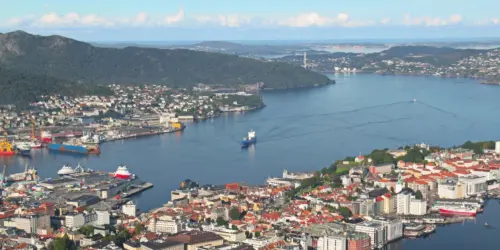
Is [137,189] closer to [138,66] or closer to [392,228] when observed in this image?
[392,228]

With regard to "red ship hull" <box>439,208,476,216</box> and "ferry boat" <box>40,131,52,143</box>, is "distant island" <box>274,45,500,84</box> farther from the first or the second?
"red ship hull" <box>439,208,476,216</box>

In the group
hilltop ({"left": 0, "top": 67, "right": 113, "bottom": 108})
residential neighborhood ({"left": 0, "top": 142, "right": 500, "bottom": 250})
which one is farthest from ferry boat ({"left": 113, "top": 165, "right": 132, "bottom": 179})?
hilltop ({"left": 0, "top": 67, "right": 113, "bottom": 108})

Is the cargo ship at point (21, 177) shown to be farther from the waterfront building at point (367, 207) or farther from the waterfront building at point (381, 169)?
the waterfront building at point (367, 207)

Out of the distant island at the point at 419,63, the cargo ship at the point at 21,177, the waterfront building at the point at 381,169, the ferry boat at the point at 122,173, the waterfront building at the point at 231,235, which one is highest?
the waterfront building at the point at 381,169

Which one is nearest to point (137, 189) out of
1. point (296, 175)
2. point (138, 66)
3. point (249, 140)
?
point (296, 175)

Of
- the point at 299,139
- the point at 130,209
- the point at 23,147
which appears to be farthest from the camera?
the point at 299,139

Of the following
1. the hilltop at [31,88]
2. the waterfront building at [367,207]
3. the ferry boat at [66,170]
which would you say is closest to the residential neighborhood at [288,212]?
the waterfront building at [367,207]

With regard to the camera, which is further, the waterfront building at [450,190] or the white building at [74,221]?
the waterfront building at [450,190]
